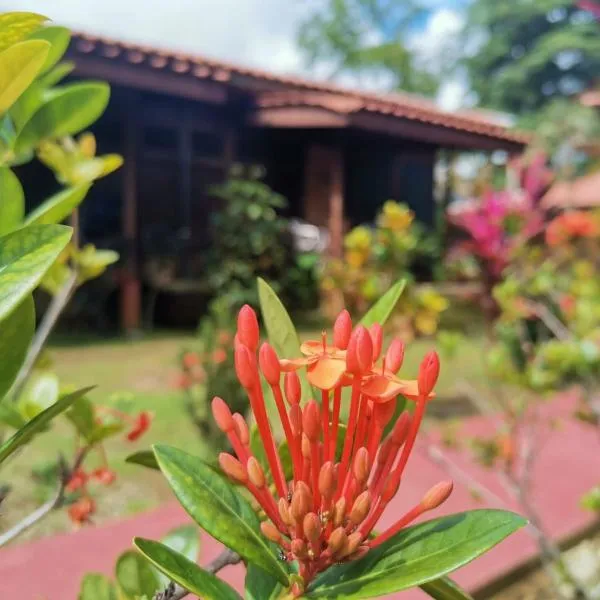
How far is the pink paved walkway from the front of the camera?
2270 mm

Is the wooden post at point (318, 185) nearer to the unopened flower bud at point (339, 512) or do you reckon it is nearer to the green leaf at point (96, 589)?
the green leaf at point (96, 589)

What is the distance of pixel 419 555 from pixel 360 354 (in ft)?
0.52

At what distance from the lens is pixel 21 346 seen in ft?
1.98

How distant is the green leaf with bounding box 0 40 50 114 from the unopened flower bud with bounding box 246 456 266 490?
1.10 ft

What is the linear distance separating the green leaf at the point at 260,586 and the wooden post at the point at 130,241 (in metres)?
7.49

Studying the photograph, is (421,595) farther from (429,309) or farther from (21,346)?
(429,309)

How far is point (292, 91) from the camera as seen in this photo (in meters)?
9.11

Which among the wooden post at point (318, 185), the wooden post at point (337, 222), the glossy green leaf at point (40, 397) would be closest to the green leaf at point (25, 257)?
the glossy green leaf at point (40, 397)

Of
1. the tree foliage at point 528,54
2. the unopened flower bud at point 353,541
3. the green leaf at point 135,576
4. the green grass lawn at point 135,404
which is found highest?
the tree foliage at point 528,54

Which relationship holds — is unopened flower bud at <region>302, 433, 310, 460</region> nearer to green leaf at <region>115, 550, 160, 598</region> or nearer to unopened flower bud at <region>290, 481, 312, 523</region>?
unopened flower bud at <region>290, 481, 312, 523</region>

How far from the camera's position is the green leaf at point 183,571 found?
0.50 meters

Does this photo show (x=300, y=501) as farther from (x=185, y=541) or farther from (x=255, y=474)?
(x=185, y=541)

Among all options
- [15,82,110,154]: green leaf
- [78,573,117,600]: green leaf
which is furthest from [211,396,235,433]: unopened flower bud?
[15,82,110,154]: green leaf

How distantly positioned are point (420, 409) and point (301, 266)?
8.48 meters
